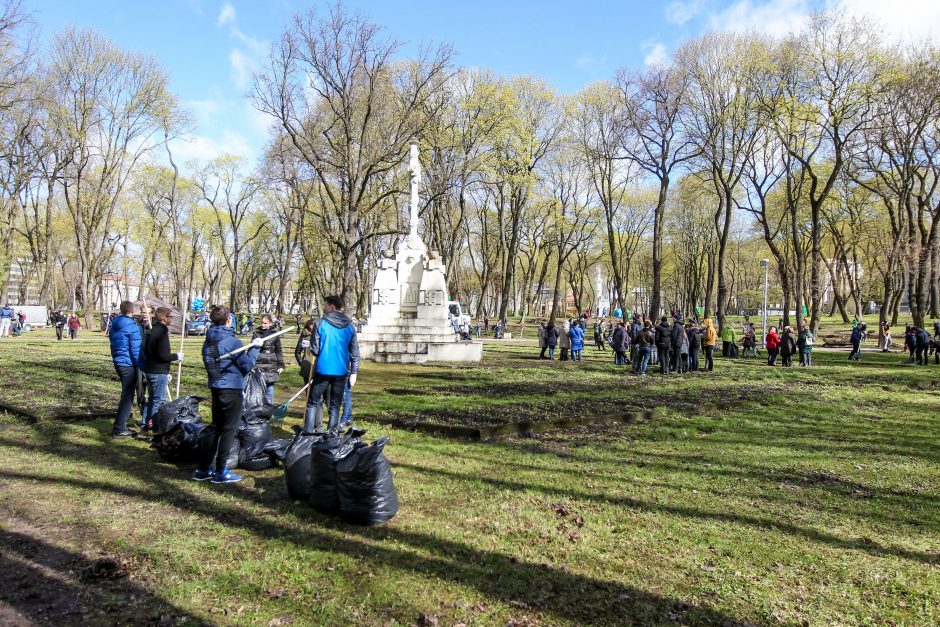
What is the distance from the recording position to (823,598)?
3529 millimetres

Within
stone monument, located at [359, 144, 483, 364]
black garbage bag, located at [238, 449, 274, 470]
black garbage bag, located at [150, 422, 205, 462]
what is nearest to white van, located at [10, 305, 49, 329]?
stone monument, located at [359, 144, 483, 364]

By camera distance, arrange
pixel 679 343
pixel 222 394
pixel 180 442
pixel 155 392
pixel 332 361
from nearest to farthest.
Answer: pixel 222 394
pixel 180 442
pixel 332 361
pixel 155 392
pixel 679 343

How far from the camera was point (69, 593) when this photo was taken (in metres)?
3.37

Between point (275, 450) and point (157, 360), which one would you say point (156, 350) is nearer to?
point (157, 360)

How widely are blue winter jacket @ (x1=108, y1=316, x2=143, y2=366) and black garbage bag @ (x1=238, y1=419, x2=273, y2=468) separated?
2559 millimetres

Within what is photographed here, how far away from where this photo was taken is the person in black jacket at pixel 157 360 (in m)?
7.19

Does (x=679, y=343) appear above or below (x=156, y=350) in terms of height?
below

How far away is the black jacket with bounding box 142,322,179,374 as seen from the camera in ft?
23.6

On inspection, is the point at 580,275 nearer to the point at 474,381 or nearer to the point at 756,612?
the point at 474,381

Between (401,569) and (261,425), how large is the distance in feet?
9.22

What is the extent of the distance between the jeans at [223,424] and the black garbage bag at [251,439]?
0.32 meters

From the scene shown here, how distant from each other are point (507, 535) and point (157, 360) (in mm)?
5158

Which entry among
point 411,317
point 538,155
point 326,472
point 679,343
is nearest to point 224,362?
point 326,472

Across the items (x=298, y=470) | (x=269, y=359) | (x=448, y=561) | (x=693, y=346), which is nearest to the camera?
(x=448, y=561)
